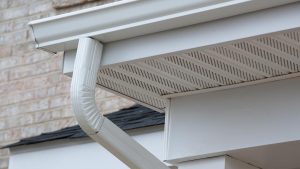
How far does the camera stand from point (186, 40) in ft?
12.1

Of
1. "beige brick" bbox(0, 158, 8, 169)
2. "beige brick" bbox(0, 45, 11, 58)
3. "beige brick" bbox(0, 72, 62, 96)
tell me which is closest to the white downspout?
"beige brick" bbox(0, 72, 62, 96)

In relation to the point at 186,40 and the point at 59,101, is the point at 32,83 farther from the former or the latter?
the point at 186,40

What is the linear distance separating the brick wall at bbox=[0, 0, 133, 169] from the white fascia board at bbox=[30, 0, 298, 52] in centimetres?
605

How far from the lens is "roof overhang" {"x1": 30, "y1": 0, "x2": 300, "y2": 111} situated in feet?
11.6

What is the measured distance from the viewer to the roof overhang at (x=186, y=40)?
355cm

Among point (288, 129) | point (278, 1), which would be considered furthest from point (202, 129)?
point (278, 1)

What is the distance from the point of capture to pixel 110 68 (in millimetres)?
4023

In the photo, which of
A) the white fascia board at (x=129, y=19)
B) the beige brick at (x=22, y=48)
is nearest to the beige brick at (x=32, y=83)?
the beige brick at (x=22, y=48)

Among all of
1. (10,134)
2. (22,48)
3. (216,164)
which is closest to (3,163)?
(10,134)

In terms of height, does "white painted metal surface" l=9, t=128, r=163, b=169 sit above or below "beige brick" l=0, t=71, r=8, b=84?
below

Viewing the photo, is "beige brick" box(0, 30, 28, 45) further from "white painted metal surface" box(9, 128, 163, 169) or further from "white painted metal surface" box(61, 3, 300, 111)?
"white painted metal surface" box(61, 3, 300, 111)

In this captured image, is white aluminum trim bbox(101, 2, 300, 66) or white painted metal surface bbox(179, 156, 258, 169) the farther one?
white painted metal surface bbox(179, 156, 258, 169)

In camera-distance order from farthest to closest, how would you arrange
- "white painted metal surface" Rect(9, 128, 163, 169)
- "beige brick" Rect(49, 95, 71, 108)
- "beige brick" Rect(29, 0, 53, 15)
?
"beige brick" Rect(29, 0, 53, 15)
"beige brick" Rect(49, 95, 71, 108)
"white painted metal surface" Rect(9, 128, 163, 169)

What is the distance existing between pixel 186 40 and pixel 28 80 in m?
7.07
